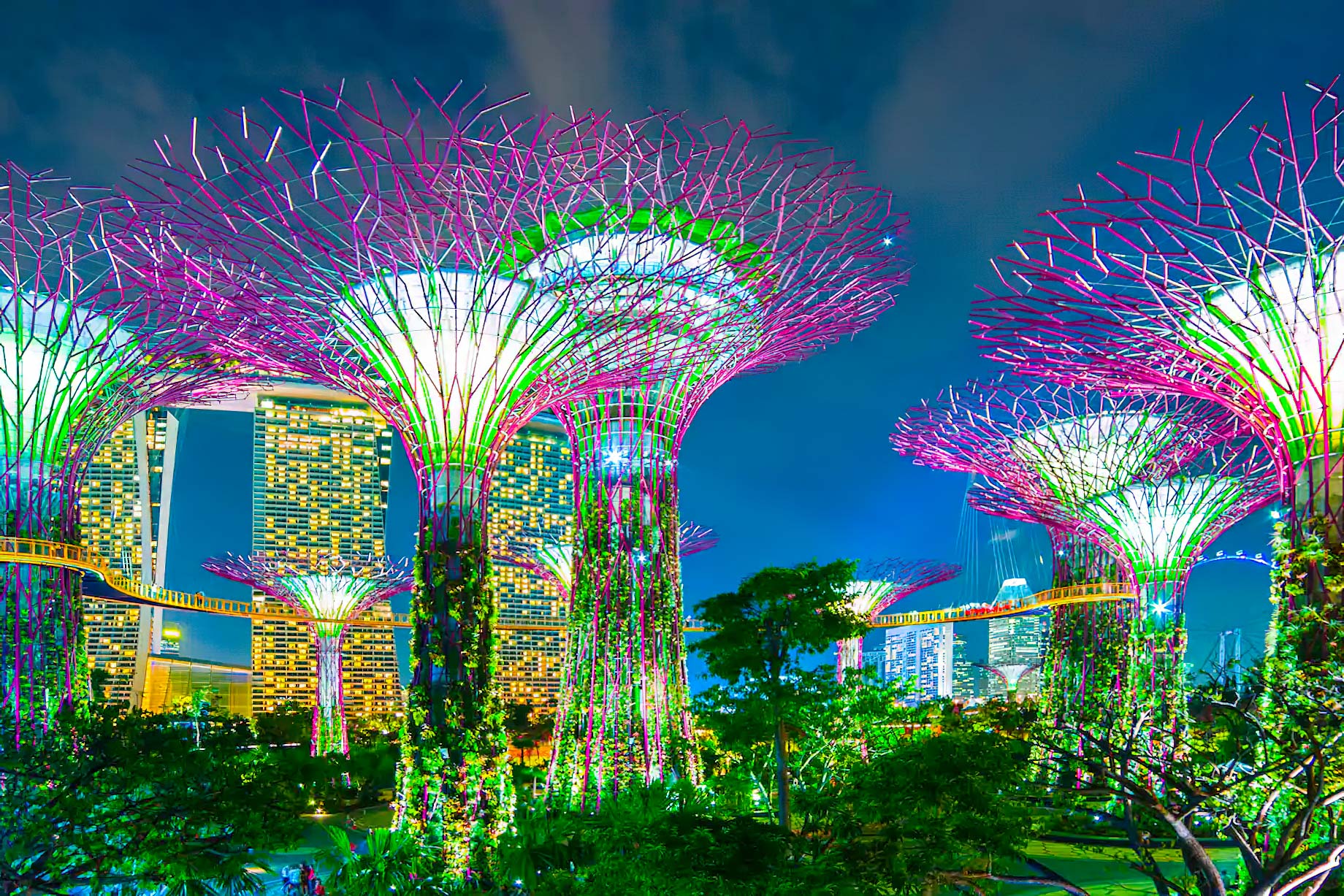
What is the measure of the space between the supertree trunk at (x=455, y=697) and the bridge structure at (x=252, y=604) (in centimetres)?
359

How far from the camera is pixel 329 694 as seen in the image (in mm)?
33812

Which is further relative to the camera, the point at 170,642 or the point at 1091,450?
the point at 170,642

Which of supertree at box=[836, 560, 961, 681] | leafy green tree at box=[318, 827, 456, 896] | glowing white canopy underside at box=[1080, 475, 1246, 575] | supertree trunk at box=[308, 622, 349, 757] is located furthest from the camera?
supertree at box=[836, 560, 961, 681]

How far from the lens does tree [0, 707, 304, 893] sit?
32.7 ft

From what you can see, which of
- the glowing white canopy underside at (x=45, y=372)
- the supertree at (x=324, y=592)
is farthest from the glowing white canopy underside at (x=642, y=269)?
the supertree at (x=324, y=592)

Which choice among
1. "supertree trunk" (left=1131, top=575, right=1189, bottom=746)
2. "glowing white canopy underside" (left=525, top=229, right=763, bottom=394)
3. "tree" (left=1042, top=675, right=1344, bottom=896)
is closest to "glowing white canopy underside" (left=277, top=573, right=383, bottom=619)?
"glowing white canopy underside" (left=525, top=229, right=763, bottom=394)

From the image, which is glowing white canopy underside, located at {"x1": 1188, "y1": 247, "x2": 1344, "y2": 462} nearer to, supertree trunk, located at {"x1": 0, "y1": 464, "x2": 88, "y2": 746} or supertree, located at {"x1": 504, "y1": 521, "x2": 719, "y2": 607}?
supertree trunk, located at {"x1": 0, "y1": 464, "x2": 88, "y2": 746}

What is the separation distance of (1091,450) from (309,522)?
5508 cm

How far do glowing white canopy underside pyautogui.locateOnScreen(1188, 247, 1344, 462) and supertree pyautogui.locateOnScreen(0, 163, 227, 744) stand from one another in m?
15.6

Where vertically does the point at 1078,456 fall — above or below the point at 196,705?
above

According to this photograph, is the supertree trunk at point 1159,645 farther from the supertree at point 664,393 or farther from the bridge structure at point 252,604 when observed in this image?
the supertree at point 664,393

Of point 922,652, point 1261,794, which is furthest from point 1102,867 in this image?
point 922,652

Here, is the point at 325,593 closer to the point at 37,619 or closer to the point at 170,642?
the point at 37,619

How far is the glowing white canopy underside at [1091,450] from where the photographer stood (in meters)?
25.5
